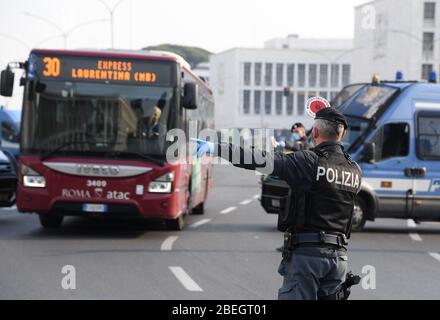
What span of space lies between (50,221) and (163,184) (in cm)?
254

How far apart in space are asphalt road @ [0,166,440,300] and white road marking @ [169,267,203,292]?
0.01 meters

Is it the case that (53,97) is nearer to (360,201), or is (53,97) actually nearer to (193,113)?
(193,113)

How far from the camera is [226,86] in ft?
416

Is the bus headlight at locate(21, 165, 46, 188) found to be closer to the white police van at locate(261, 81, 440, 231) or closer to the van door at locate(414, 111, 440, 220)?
the white police van at locate(261, 81, 440, 231)

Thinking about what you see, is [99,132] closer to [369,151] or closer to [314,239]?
[369,151]

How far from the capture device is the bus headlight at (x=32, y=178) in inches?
543

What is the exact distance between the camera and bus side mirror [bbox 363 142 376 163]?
1559 cm

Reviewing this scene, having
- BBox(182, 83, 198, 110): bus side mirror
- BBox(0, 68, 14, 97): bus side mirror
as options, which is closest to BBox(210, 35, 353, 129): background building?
BBox(182, 83, 198, 110): bus side mirror

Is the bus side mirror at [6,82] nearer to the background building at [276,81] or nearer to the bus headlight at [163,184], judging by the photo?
the bus headlight at [163,184]

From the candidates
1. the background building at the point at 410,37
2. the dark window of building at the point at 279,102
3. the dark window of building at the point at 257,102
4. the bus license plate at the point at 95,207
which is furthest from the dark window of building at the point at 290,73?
the bus license plate at the point at 95,207

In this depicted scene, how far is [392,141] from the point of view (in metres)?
16.0

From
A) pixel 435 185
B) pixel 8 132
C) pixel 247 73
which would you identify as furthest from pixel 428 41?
pixel 435 185
